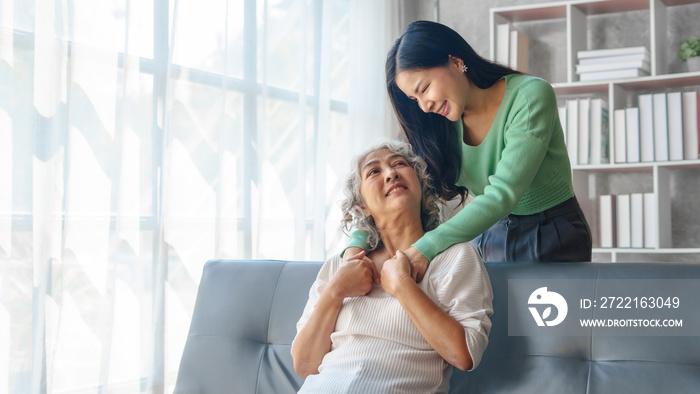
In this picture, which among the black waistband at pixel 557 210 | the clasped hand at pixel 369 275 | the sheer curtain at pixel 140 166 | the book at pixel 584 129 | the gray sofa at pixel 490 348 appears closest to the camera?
the gray sofa at pixel 490 348

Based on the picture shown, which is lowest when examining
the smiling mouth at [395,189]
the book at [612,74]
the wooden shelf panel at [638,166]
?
the smiling mouth at [395,189]

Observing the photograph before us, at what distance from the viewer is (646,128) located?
10.7 ft

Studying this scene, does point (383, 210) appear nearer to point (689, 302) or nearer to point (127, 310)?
point (689, 302)

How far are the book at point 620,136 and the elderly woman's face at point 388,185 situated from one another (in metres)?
1.97

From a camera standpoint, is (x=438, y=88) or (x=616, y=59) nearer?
(x=438, y=88)

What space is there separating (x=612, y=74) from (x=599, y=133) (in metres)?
0.31

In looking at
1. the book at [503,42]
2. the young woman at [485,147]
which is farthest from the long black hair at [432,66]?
the book at [503,42]

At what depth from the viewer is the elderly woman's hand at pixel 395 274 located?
1.45 m

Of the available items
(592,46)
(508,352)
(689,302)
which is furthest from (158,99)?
(592,46)

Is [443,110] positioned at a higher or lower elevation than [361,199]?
higher

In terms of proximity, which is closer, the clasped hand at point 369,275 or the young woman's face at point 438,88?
the clasped hand at point 369,275

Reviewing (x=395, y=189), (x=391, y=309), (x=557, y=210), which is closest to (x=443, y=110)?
(x=395, y=189)

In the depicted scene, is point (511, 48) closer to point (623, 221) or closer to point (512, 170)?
point (623, 221)

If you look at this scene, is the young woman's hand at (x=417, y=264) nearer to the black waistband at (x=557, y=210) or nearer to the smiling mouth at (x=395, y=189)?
the smiling mouth at (x=395, y=189)
